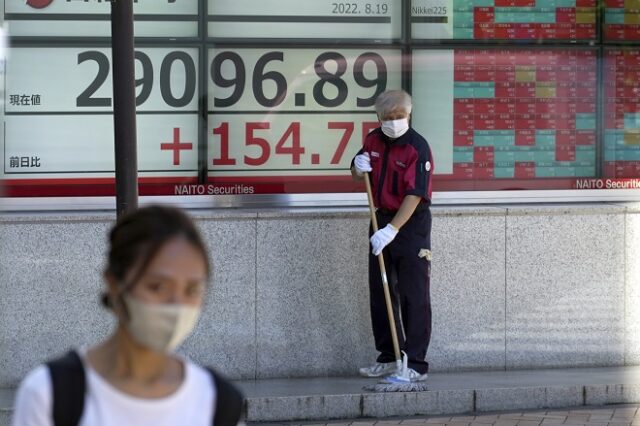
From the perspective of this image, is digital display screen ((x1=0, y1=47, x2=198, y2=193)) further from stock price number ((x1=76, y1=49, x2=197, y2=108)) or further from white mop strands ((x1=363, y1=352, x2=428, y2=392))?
white mop strands ((x1=363, y1=352, x2=428, y2=392))

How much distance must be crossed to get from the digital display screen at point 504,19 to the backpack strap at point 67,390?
7.37m

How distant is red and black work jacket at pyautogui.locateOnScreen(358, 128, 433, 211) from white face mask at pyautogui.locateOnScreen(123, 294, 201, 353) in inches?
228

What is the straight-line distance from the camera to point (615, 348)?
903cm

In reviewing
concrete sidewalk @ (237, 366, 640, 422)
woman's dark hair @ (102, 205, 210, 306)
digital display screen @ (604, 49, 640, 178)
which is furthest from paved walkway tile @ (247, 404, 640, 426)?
woman's dark hair @ (102, 205, 210, 306)

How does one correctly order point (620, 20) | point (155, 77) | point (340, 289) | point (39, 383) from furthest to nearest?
point (620, 20) → point (155, 77) → point (340, 289) → point (39, 383)

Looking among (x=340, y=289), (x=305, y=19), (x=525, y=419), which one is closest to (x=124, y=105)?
(x=340, y=289)

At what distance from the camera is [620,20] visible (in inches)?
373

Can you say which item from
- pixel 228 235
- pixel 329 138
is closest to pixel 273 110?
pixel 329 138

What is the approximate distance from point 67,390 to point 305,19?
23.7 ft

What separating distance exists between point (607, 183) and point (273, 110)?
244 centimetres

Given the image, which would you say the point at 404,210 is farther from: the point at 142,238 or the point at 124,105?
the point at 142,238

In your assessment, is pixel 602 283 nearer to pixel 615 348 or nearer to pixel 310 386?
pixel 615 348

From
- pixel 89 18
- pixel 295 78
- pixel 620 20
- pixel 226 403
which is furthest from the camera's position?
pixel 620 20

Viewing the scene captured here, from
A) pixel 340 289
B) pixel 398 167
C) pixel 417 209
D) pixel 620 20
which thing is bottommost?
pixel 340 289
